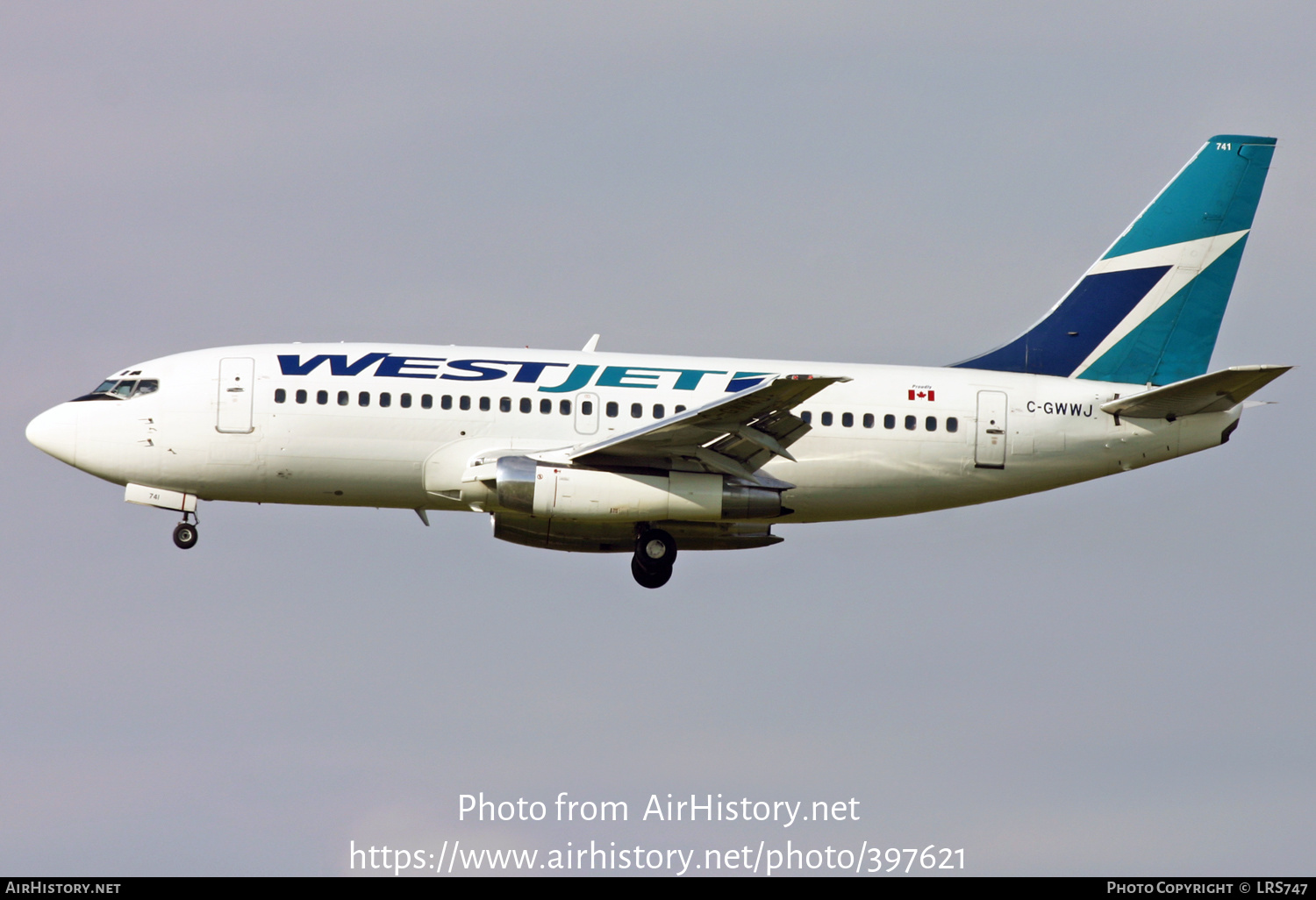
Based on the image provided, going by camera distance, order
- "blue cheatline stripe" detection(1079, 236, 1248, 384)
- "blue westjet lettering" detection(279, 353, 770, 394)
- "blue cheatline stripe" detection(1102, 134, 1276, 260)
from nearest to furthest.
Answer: "blue westjet lettering" detection(279, 353, 770, 394) → "blue cheatline stripe" detection(1079, 236, 1248, 384) → "blue cheatline stripe" detection(1102, 134, 1276, 260)

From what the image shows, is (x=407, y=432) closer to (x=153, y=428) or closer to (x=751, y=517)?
(x=153, y=428)

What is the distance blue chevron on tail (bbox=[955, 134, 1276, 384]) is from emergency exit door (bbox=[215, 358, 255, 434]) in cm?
1667

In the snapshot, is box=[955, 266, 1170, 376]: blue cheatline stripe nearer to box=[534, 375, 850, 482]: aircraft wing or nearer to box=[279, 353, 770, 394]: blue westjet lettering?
box=[534, 375, 850, 482]: aircraft wing

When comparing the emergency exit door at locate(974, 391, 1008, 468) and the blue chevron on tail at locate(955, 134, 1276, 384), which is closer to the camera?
the emergency exit door at locate(974, 391, 1008, 468)

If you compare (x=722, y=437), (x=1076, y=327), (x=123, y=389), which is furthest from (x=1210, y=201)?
(x=123, y=389)

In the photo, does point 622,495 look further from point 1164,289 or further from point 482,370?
point 1164,289

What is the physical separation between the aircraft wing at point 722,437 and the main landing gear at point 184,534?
8219 millimetres

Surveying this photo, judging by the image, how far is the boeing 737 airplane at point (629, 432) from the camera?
34438 millimetres

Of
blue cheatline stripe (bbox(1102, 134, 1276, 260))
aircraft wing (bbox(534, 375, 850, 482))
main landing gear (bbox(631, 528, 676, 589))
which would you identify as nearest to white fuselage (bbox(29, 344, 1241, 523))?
aircraft wing (bbox(534, 375, 850, 482))

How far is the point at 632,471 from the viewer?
34.6 m

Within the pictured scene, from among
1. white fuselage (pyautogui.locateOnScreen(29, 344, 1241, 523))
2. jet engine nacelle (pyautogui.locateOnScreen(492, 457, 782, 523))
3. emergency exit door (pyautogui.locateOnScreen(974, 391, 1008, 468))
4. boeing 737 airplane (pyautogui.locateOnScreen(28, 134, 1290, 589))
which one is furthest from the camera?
emergency exit door (pyautogui.locateOnScreen(974, 391, 1008, 468))

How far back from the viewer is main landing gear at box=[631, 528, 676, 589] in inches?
1412

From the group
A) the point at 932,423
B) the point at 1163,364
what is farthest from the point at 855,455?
the point at 1163,364

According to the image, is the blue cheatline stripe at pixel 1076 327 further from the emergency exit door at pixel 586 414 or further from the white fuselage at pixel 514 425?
the emergency exit door at pixel 586 414
